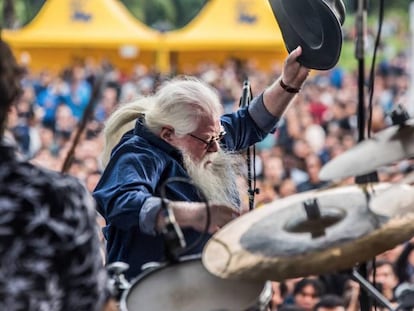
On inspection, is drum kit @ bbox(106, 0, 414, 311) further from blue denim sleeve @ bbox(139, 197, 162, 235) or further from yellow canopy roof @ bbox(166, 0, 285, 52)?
yellow canopy roof @ bbox(166, 0, 285, 52)

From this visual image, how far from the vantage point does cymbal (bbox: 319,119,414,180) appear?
2488 millimetres

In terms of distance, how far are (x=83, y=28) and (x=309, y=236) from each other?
1529 centimetres

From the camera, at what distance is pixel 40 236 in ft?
6.72

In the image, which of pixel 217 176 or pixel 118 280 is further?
pixel 217 176

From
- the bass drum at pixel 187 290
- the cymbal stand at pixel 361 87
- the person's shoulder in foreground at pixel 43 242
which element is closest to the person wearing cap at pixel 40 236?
the person's shoulder in foreground at pixel 43 242

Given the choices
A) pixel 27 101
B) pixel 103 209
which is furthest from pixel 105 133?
pixel 27 101

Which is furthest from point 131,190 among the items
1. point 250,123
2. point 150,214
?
point 250,123

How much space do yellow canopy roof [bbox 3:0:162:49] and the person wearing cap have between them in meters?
15.1

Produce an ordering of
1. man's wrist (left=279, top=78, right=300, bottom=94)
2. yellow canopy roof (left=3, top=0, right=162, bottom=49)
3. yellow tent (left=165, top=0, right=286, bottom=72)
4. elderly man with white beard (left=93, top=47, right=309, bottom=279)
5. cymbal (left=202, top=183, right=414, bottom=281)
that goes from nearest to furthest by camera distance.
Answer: cymbal (left=202, top=183, right=414, bottom=281) < elderly man with white beard (left=93, top=47, right=309, bottom=279) < man's wrist (left=279, top=78, right=300, bottom=94) < yellow canopy roof (left=3, top=0, right=162, bottom=49) < yellow tent (left=165, top=0, right=286, bottom=72)

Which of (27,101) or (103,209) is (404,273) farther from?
(27,101)

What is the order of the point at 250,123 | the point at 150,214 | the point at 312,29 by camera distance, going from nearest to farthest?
the point at 150,214 → the point at 312,29 → the point at 250,123

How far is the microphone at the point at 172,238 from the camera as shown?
2535mm

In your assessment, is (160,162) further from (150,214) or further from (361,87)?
(361,87)

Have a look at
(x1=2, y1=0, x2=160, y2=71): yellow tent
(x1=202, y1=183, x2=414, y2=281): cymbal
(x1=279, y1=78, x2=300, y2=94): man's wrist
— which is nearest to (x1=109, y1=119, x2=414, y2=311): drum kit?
(x1=202, y1=183, x2=414, y2=281): cymbal
